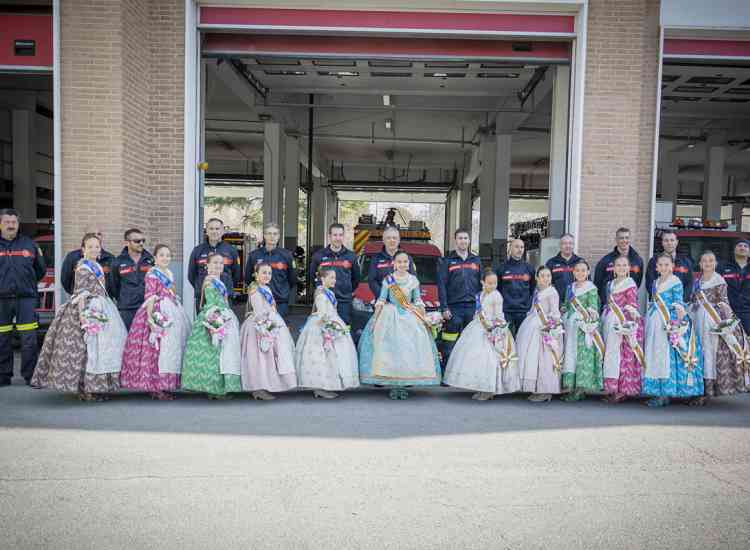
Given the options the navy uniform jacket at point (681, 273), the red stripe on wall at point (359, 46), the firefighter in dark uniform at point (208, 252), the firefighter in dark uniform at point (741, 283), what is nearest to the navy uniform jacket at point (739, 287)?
the firefighter in dark uniform at point (741, 283)

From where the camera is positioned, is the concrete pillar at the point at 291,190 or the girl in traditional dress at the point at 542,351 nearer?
the girl in traditional dress at the point at 542,351

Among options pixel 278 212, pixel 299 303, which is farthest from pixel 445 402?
pixel 278 212

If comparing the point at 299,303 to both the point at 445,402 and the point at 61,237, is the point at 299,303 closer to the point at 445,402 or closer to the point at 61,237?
the point at 61,237

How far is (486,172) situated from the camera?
22797 millimetres

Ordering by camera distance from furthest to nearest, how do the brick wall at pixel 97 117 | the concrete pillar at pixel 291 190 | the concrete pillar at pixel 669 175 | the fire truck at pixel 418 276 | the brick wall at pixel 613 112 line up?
the concrete pillar at pixel 669 175, the concrete pillar at pixel 291 190, the brick wall at pixel 613 112, the brick wall at pixel 97 117, the fire truck at pixel 418 276

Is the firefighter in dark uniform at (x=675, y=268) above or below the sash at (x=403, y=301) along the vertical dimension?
above

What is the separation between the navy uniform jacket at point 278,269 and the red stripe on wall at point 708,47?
7.04 m

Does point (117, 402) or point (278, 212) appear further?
point (278, 212)

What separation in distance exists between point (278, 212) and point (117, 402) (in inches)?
571

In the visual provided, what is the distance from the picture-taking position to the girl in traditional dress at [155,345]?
23.2ft

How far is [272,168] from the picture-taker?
2031cm

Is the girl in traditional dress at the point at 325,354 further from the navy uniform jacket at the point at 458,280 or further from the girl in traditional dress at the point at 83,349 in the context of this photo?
the girl in traditional dress at the point at 83,349

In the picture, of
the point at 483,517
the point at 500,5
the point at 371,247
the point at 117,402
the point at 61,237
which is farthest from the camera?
the point at 371,247

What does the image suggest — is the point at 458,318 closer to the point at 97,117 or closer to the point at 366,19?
the point at 366,19
